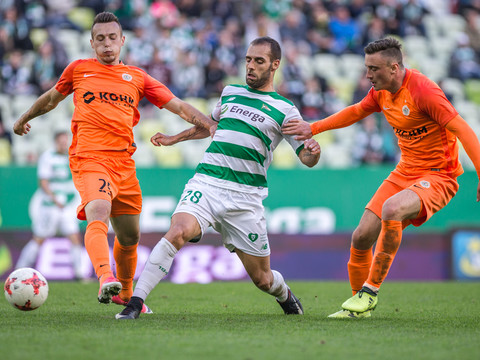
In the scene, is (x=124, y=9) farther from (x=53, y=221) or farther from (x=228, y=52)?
(x=53, y=221)

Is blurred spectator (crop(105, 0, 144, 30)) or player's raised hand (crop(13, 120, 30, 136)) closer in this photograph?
player's raised hand (crop(13, 120, 30, 136))

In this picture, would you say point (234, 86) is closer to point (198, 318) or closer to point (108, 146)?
point (108, 146)

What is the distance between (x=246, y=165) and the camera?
20.8 feet

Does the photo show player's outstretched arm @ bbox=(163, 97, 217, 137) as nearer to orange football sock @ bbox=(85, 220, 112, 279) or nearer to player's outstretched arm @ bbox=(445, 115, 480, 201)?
orange football sock @ bbox=(85, 220, 112, 279)

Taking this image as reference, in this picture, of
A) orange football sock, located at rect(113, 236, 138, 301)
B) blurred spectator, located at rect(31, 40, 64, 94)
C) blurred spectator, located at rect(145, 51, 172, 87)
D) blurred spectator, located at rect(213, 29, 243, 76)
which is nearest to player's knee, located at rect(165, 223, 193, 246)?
orange football sock, located at rect(113, 236, 138, 301)

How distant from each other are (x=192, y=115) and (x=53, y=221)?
227 inches

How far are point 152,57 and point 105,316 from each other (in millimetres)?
10082

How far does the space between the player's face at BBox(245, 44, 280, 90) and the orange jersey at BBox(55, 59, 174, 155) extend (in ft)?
3.86

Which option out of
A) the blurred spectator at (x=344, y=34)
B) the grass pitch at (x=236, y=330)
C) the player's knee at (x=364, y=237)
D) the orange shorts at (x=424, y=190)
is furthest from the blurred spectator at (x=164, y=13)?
the player's knee at (x=364, y=237)

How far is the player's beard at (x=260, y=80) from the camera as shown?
646 centimetres

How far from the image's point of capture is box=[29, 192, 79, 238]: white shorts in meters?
11.7

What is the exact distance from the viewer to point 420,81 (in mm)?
6625

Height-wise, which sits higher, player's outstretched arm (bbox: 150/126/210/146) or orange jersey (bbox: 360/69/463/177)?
orange jersey (bbox: 360/69/463/177)

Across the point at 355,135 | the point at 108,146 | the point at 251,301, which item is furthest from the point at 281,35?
the point at 108,146
